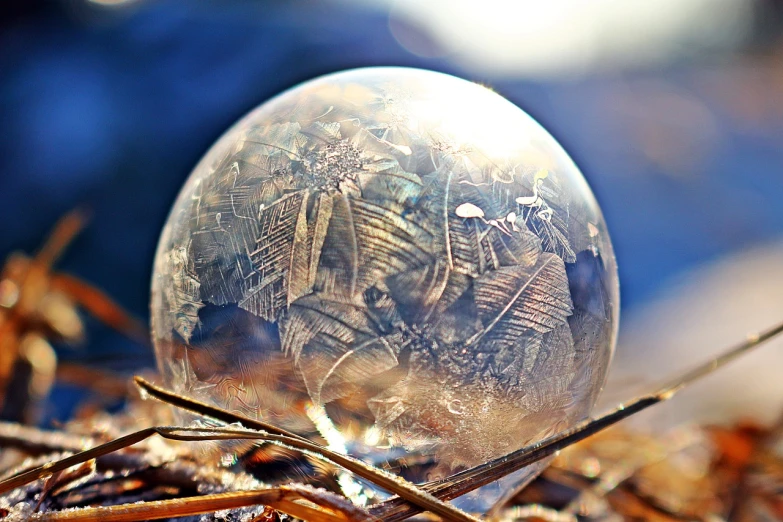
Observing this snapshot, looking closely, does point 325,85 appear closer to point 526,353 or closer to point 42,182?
point 526,353

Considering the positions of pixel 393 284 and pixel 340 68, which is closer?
pixel 393 284

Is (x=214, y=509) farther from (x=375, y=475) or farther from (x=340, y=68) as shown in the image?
(x=340, y=68)

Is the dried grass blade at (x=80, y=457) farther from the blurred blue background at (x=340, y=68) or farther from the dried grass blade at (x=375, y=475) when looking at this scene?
the blurred blue background at (x=340, y=68)

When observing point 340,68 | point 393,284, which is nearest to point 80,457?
point 393,284

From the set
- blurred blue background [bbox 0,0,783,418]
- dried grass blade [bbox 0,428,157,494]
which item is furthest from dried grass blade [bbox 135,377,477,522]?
blurred blue background [bbox 0,0,783,418]

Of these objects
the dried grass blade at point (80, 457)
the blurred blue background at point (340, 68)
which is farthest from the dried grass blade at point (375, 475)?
the blurred blue background at point (340, 68)
